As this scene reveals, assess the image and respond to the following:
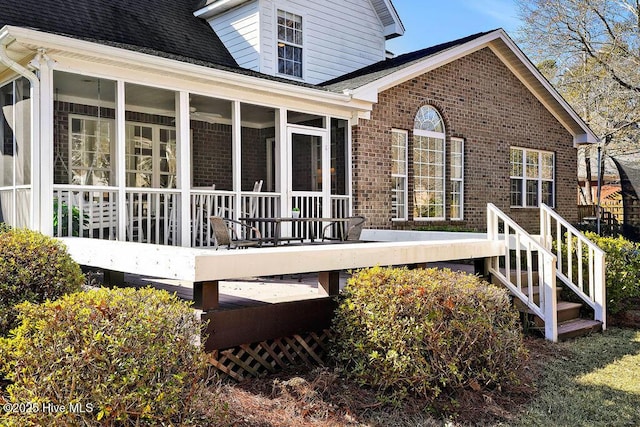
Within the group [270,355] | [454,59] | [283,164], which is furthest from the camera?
[454,59]

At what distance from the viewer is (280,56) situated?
39.8ft

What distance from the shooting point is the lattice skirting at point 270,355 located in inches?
175

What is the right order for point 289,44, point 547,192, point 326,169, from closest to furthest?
point 326,169
point 289,44
point 547,192

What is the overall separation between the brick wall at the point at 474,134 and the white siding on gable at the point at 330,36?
2.28 meters

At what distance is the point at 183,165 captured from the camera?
8172mm

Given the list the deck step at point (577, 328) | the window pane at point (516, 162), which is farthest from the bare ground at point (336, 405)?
the window pane at point (516, 162)

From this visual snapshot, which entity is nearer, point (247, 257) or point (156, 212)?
point (247, 257)

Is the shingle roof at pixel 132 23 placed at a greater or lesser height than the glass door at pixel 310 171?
greater

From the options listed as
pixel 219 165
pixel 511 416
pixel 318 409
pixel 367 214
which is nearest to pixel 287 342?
pixel 318 409

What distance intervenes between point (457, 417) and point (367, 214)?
7.04m

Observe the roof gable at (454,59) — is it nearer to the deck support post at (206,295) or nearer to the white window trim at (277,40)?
the white window trim at (277,40)

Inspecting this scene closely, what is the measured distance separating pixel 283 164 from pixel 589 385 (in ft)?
19.8

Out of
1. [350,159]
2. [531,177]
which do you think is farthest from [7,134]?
[531,177]

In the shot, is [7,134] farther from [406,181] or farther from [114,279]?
[406,181]
